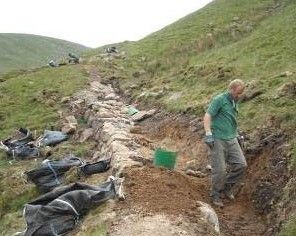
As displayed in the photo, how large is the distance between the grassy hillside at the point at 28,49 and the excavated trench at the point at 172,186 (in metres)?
102

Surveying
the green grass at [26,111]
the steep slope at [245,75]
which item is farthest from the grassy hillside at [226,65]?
the green grass at [26,111]

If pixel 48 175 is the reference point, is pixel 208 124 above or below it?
above

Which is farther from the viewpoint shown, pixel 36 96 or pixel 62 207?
pixel 36 96

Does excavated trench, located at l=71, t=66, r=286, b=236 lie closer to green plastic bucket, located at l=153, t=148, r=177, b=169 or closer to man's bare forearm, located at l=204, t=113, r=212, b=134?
green plastic bucket, located at l=153, t=148, r=177, b=169

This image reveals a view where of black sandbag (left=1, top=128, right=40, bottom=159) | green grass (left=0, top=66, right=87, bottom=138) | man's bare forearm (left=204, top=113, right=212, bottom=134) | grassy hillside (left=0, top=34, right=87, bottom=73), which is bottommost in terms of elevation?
grassy hillside (left=0, top=34, right=87, bottom=73)

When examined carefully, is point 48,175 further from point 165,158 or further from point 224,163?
point 224,163

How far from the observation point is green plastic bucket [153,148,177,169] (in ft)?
43.4

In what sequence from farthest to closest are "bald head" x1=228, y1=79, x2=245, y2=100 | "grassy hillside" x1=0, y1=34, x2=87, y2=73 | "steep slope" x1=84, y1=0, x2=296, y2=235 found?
"grassy hillside" x1=0, y1=34, x2=87, y2=73 < "steep slope" x1=84, y1=0, x2=296, y2=235 < "bald head" x1=228, y1=79, x2=245, y2=100

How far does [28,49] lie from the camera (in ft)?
437

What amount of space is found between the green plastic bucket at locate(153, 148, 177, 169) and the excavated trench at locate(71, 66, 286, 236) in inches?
9.5

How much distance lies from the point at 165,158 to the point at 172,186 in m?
1.40

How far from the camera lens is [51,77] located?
31500 millimetres

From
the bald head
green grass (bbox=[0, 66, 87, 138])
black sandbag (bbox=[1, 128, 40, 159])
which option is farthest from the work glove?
green grass (bbox=[0, 66, 87, 138])

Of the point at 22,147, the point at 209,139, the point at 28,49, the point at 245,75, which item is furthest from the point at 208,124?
the point at 28,49
